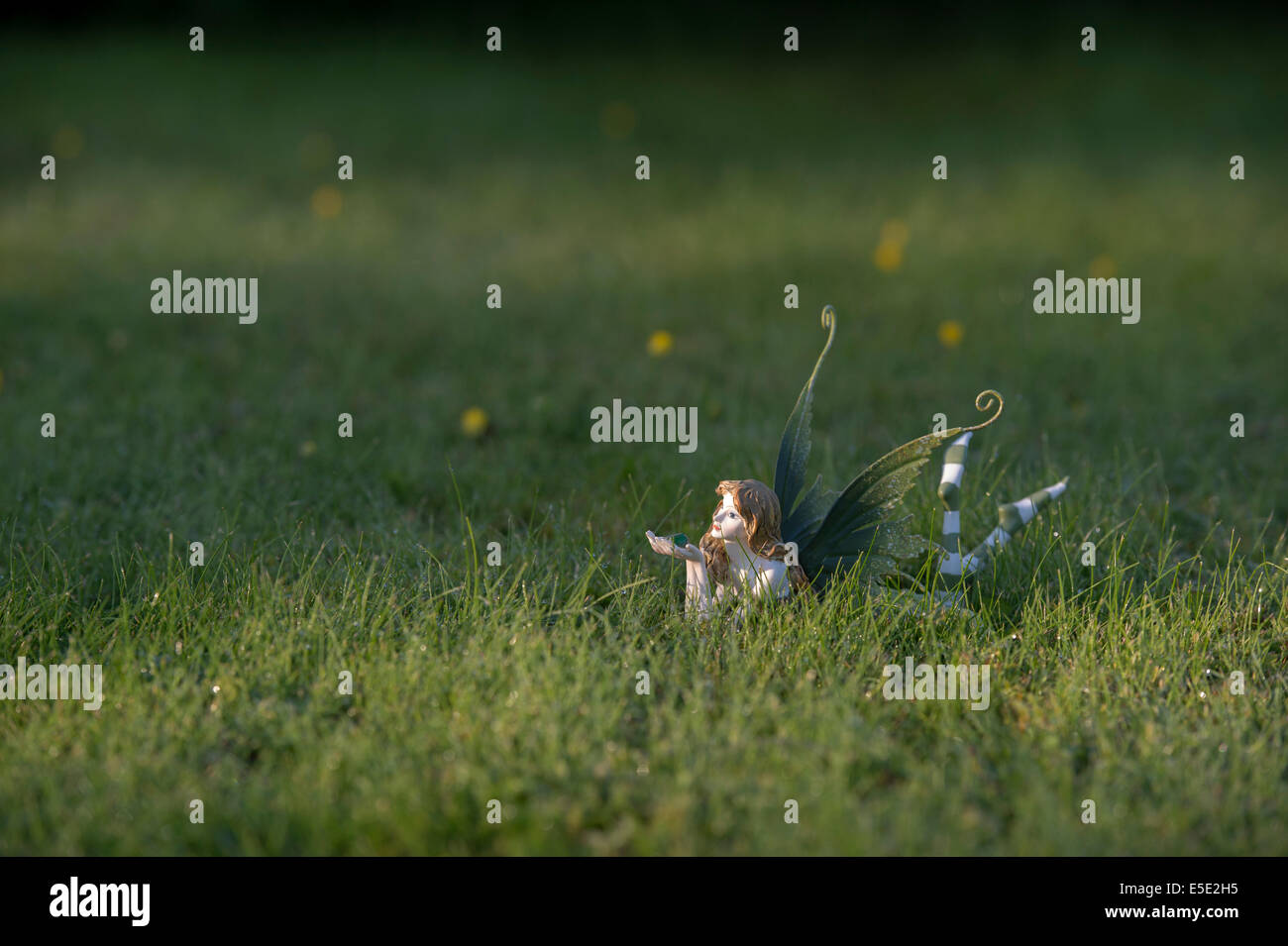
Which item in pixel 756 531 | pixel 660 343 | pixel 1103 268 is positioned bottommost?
pixel 756 531

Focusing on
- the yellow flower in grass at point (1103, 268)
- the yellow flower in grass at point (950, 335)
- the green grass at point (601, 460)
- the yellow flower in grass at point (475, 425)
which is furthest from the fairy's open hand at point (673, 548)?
the yellow flower in grass at point (1103, 268)

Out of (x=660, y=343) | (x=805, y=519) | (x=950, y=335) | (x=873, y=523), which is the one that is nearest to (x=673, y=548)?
(x=805, y=519)

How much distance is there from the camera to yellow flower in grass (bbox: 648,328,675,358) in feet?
16.4

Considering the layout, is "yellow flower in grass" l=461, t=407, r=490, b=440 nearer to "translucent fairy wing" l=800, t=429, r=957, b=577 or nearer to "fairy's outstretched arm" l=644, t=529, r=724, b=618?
"fairy's outstretched arm" l=644, t=529, r=724, b=618

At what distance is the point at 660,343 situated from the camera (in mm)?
4988

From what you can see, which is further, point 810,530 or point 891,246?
point 891,246

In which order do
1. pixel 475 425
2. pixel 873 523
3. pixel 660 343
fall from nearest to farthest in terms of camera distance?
pixel 873 523 → pixel 475 425 → pixel 660 343

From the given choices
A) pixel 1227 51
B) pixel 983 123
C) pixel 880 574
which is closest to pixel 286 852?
pixel 880 574

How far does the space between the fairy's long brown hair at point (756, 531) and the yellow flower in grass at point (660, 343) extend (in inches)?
83.4

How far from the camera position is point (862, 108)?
9.30 meters

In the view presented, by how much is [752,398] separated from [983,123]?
5233 millimetres

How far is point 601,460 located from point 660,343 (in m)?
1.02

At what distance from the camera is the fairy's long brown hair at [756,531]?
2891mm

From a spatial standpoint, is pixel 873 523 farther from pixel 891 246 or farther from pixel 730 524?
→ pixel 891 246
